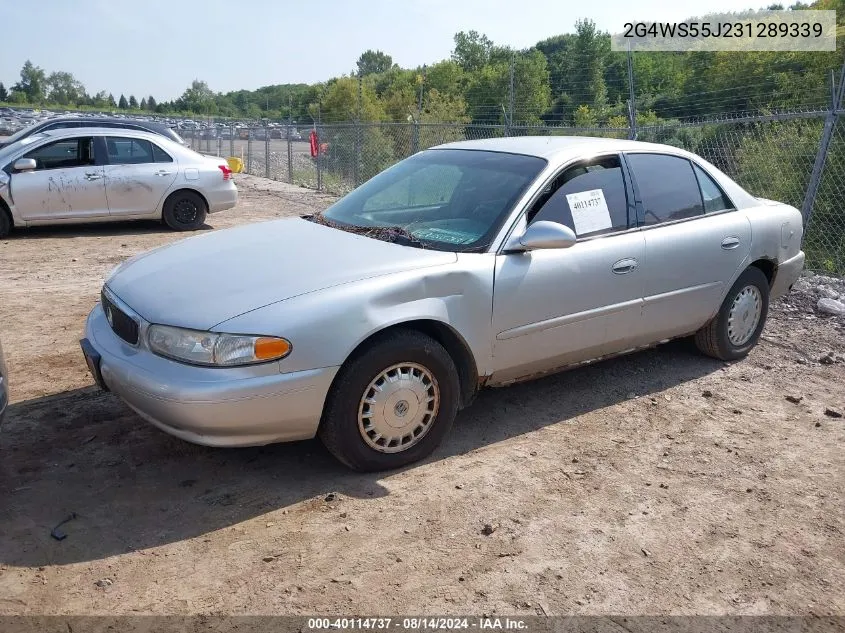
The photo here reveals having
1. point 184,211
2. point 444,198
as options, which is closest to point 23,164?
point 184,211

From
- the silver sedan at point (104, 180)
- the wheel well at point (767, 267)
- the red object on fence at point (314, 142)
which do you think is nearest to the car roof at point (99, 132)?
the silver sedan at point (104, 180)

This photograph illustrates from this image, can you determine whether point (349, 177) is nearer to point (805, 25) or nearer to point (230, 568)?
point (805, 25)

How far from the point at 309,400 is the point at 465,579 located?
1.05m

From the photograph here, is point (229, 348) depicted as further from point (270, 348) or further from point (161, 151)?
point (161, 151)

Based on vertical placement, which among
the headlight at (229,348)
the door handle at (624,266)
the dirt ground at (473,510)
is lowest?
the dirt ground at (473,510)

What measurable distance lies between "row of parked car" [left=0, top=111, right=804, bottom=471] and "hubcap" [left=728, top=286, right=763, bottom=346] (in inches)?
0.6

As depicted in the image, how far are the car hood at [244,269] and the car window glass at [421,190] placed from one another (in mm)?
487

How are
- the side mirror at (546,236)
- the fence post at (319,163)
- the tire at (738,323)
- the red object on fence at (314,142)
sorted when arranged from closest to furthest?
the side mirror at (546,236) < the tire at (738,323) < the fence post at (319,163) < the red object on fence at (314,142)

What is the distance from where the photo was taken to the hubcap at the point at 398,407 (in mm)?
3646

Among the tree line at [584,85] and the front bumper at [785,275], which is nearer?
the front bumper at [785,275]

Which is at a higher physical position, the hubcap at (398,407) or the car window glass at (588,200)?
the car window glass at (588,200)

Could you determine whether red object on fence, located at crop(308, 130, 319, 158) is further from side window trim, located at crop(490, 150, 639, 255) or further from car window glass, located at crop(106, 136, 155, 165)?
side window trim, located at crop(490, 150, 639, 255)

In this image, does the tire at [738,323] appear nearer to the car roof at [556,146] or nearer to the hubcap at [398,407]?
the car roof at [556,146]

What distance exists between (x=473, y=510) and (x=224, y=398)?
1224 mm
